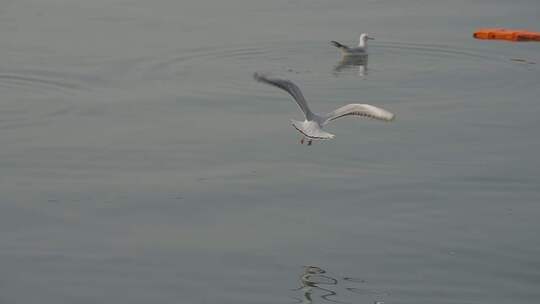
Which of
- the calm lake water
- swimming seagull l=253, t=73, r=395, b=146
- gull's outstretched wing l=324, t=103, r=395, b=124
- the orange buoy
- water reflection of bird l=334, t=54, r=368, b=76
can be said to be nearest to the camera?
the calm lake water

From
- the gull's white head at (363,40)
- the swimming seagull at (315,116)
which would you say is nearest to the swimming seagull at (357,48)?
the gull's white head at (363,40)

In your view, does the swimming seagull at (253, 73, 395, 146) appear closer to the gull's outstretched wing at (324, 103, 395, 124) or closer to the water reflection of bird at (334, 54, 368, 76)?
the gull's outstretched wing at (324, 103, 395, 124)

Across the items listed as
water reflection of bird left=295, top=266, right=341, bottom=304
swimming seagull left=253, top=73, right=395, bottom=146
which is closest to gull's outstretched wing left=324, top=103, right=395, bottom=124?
swimming seagull left=253, top=73, right=395, bottom=146

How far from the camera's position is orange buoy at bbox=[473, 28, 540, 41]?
884 inches

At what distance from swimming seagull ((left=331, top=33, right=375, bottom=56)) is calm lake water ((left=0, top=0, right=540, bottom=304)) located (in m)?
0.21

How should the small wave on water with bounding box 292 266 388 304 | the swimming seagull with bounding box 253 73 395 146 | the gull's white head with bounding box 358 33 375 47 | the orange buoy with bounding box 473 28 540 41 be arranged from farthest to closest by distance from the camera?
the orange buoy with bounding box 473 28 540 41 < the gull's white head with bounding box 358 33 375 47 < the swimming seagull with bounding box 253 73 395 146 < the small wave on water with bounding box 292 266 388 304

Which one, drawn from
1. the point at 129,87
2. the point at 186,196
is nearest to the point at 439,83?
the point at 129,87

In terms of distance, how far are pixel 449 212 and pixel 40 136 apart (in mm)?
5916

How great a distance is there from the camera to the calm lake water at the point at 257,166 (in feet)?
41.3

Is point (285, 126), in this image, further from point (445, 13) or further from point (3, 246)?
point (445, 13)

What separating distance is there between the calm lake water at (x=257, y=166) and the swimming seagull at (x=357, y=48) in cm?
21

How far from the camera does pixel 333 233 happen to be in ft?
44.3

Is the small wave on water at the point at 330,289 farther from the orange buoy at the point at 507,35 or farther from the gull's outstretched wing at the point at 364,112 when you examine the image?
the orange buoy at the point at 507,35

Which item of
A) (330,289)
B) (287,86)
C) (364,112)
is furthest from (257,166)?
(330,289)
